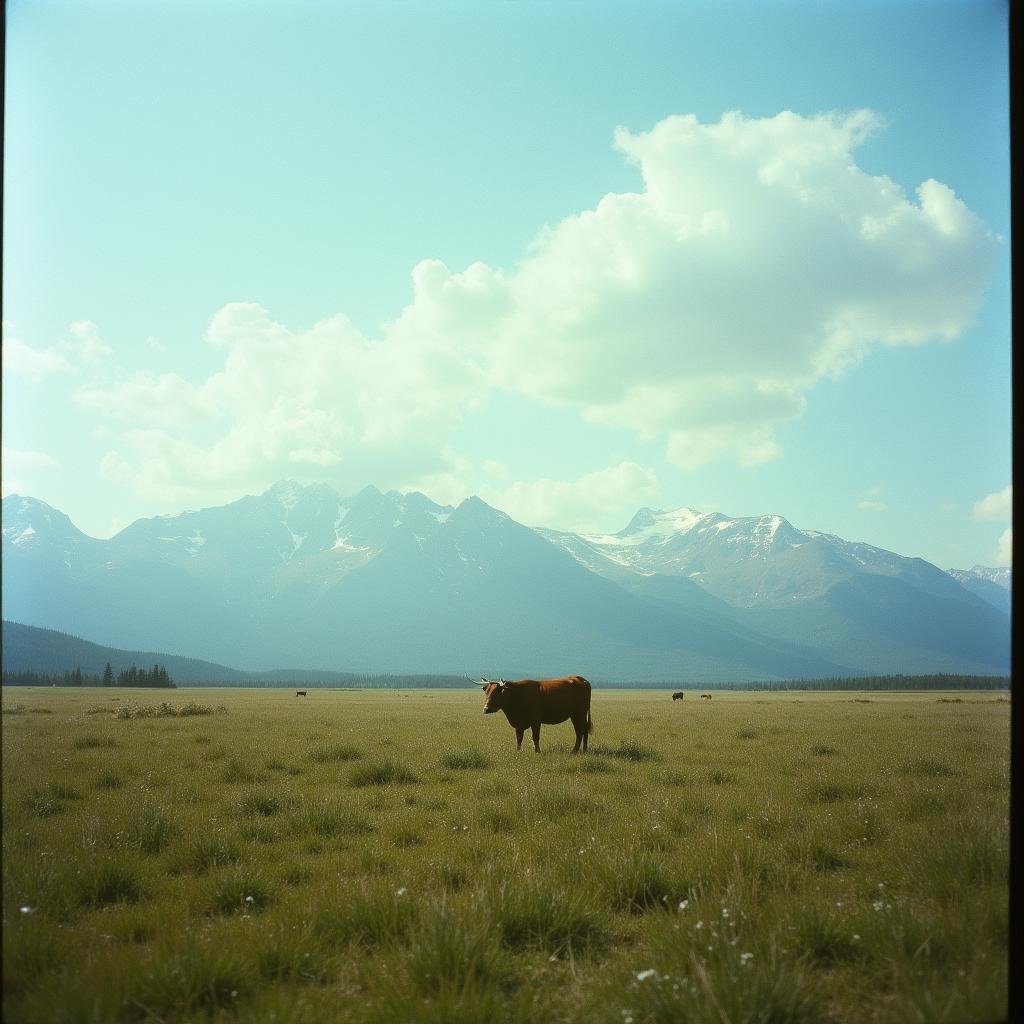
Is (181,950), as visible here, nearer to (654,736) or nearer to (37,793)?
(37,793)

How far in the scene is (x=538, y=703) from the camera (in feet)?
67.6

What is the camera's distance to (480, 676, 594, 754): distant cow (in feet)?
67.0

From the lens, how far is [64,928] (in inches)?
208

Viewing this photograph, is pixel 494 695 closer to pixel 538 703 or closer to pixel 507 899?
pixel 538 703

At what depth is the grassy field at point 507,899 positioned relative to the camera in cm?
384

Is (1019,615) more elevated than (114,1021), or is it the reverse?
(1019,615)

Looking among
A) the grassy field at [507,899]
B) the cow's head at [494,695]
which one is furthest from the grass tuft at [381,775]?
the cow's head at [494,695]

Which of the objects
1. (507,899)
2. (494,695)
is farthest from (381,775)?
(507,899)

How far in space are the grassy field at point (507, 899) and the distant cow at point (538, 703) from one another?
7.11 m

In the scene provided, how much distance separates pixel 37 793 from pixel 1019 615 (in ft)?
45.1

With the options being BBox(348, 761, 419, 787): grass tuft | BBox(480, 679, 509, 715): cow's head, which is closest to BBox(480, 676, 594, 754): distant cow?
BBox(480, 679, 509, 715): cow's head

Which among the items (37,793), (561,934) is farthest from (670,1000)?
(37,793)

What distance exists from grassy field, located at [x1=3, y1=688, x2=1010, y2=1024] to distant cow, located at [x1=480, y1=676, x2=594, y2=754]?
7114 millimetres

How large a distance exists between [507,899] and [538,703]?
15417 mm
